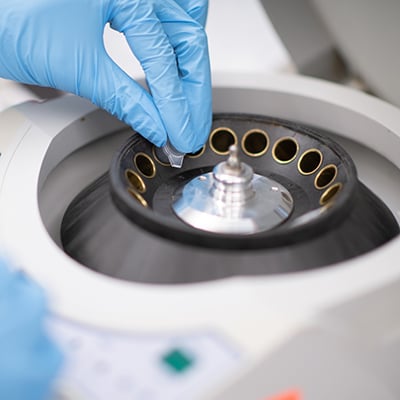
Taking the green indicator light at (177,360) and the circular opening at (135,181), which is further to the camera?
the circular opening at (135,181)

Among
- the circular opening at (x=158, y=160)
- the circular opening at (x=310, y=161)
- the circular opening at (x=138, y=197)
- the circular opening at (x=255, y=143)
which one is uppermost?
the circular opening at (x=310, y=161)

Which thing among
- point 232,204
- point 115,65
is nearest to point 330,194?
point 232,204

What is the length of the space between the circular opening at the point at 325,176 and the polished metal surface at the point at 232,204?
2.9 inches

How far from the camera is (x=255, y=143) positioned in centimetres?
117

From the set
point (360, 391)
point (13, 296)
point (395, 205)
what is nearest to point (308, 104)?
point (395, 205)

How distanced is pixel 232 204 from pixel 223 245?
171mm

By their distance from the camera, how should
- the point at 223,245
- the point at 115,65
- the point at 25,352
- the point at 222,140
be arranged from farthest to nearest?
the point at 222,140 → the point at 115,65 → the point at 223,245 → the point at 25,352

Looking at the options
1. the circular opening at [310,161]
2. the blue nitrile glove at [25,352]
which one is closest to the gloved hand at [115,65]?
the circular opening at [310,161]

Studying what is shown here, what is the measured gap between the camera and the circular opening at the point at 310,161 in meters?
1.09

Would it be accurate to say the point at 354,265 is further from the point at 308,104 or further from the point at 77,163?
the point at 77,163

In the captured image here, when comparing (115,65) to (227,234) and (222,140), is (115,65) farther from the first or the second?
(227,234)

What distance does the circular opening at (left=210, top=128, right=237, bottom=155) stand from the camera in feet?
3.86

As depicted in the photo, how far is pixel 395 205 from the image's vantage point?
3.79 ft

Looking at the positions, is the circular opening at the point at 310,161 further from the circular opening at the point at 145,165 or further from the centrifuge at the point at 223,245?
the circular opening at the point at 145,165
